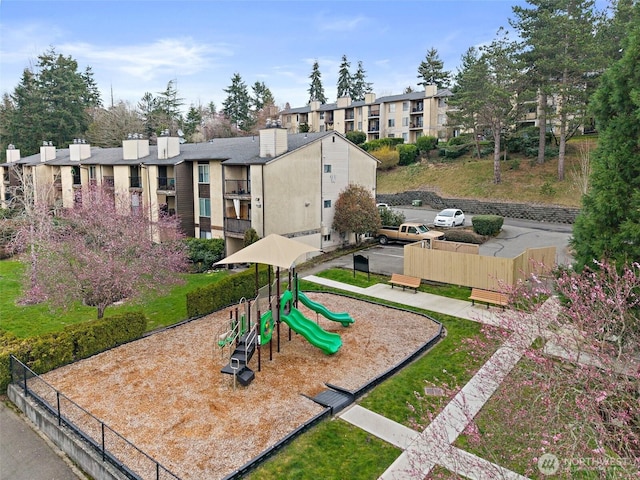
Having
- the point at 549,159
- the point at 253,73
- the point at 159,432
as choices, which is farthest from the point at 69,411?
the point at 253,73

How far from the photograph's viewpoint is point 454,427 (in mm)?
10703

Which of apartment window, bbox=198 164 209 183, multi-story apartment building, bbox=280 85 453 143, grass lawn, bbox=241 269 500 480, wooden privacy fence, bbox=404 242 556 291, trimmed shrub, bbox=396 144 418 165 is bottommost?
grass lawn, bbox=241 269 500 480

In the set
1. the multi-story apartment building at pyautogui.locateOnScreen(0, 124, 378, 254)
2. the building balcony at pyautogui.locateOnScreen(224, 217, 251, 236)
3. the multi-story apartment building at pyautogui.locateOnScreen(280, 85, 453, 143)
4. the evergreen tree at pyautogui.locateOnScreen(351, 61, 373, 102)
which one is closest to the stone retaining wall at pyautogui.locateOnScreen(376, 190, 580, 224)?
the multi-story apartment building at pyautogui.locateOnScreen(0, 124, 378, 254)

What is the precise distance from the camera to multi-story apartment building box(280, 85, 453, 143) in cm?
6806

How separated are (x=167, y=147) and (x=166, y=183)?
2.78 meters

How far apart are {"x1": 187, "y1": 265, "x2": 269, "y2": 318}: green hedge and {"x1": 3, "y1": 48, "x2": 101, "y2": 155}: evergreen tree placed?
60.2 m

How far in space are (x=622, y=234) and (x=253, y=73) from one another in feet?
279

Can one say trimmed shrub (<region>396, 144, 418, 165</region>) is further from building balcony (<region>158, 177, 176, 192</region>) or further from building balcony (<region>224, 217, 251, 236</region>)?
building balcony (<region>224, 217, 251, 236</region>)

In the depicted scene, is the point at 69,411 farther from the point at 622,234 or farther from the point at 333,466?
the point at 622,234

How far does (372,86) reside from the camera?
96250 millimetres

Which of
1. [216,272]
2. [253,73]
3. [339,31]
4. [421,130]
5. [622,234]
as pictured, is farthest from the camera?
[253,73]

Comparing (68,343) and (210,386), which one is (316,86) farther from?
(210,386)

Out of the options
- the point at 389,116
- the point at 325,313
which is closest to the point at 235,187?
the point at 325,313

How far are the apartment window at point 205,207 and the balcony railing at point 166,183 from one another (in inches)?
133
